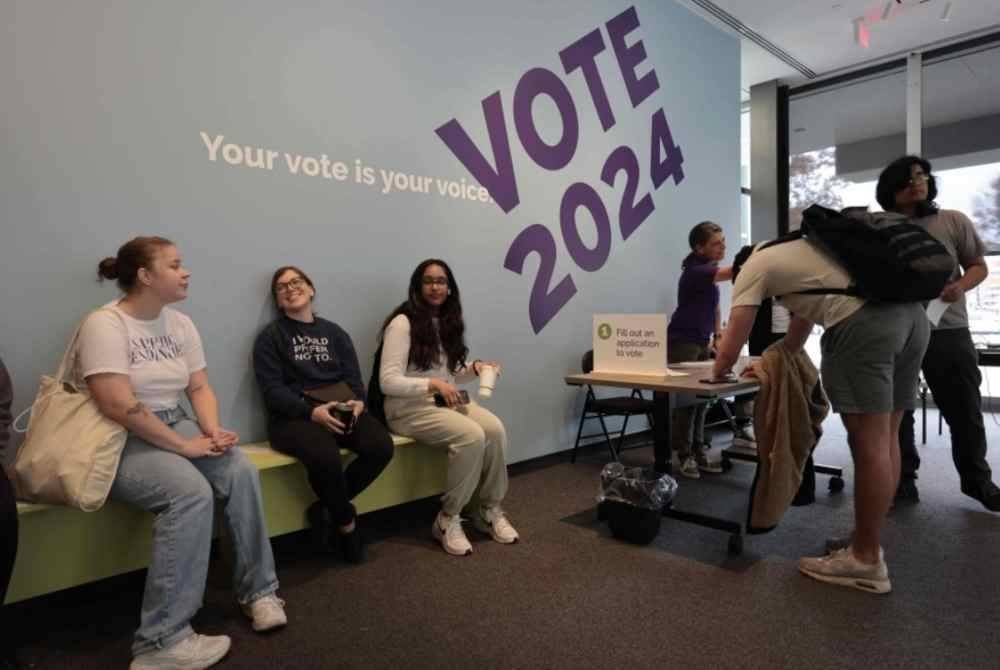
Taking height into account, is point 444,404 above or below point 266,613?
above

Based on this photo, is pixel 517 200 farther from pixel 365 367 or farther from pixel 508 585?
pixel 508 585

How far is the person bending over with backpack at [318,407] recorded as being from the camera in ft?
8.05

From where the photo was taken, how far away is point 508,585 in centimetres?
231

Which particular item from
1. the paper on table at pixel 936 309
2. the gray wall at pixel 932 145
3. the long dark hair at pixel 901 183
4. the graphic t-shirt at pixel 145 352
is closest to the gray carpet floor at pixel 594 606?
the graphic t-shirt at pixel 145 352

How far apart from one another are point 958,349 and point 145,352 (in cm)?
346

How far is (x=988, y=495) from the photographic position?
2969 millimetres

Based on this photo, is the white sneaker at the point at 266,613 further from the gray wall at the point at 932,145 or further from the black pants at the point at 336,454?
the gray wall at the point at 932,145

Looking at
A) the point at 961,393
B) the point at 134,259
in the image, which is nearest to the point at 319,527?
the point at 134,259

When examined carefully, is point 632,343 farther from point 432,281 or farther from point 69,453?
point 69,453

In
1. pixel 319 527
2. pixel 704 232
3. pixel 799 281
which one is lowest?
pixel 319 527

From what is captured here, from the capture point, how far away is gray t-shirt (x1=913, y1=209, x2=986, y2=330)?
2.92 m

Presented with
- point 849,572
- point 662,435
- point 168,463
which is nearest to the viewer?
point 168,463

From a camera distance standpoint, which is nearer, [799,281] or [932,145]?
[799,281]

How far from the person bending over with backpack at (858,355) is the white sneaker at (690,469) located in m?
1.51
